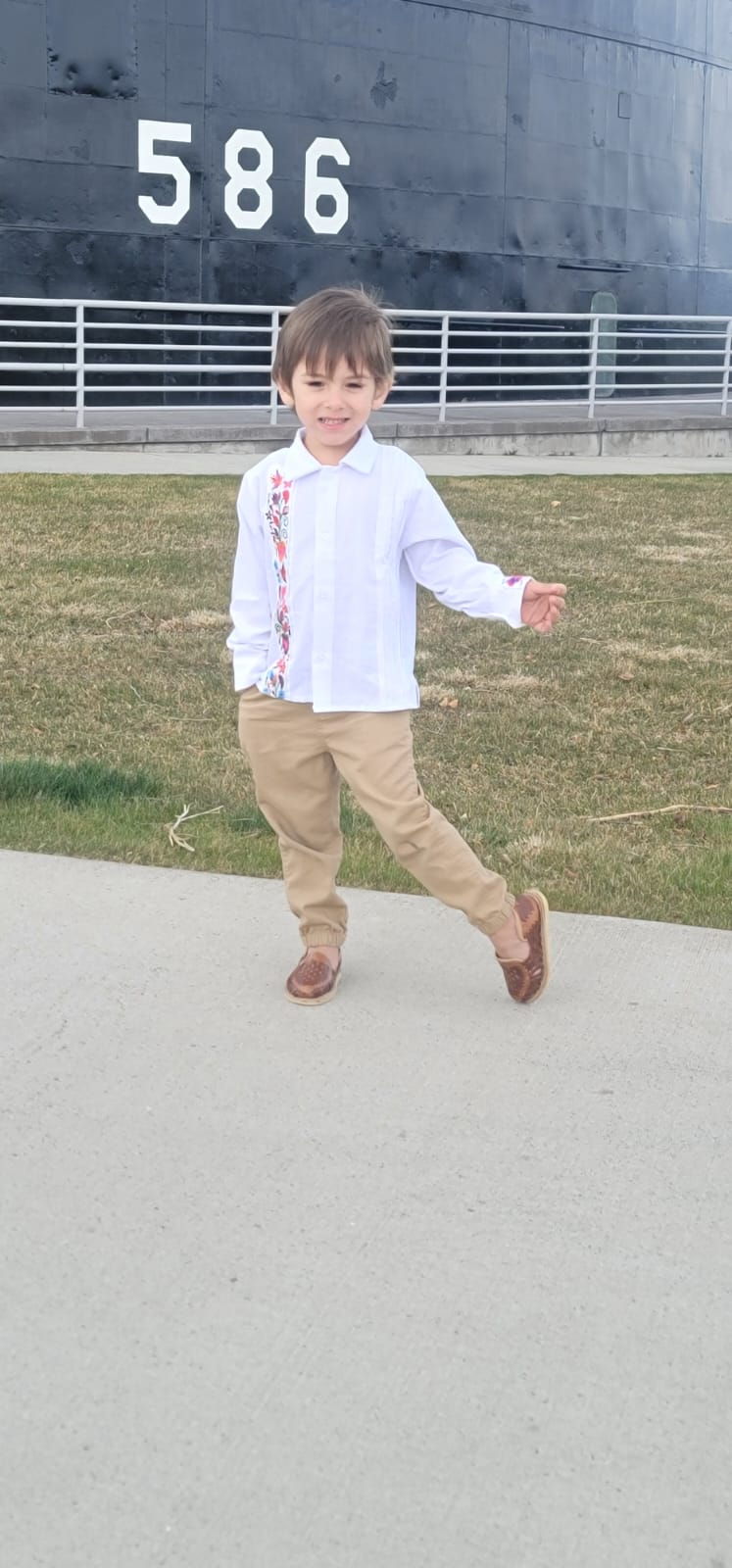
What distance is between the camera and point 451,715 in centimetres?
569

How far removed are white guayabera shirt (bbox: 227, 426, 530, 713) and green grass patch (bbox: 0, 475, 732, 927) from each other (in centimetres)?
99

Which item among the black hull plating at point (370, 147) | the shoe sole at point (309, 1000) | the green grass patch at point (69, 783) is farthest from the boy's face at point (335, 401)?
the black hull plating at point (370, 147)

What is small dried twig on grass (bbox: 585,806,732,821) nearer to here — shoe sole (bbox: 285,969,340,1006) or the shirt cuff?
shoe sole (bbox: 285,969,340,1006)

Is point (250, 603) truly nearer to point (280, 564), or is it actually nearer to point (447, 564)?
point (280, 564)

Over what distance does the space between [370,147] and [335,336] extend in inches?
539

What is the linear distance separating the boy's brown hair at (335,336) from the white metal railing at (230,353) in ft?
29.8

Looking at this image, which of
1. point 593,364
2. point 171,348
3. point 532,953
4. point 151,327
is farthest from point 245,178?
point 532,953

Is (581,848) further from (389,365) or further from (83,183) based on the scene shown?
(83,183)

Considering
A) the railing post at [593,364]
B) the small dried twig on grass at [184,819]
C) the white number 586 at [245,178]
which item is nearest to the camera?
the small dried twig on grass at [184,819]

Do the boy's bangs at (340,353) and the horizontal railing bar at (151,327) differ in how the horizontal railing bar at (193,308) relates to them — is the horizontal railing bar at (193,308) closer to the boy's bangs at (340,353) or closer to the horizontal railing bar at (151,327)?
the horizontal railing bar at (151,327)

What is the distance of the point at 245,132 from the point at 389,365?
12.8 metres

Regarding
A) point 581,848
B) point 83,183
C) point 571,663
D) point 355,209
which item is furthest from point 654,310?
point 581,848

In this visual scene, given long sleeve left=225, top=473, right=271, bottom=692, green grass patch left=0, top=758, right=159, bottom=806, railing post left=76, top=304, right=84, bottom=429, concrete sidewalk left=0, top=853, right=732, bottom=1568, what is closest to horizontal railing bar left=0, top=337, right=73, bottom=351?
railing post left=76, top=304, right=84, bottom=429

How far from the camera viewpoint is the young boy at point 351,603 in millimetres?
2936
